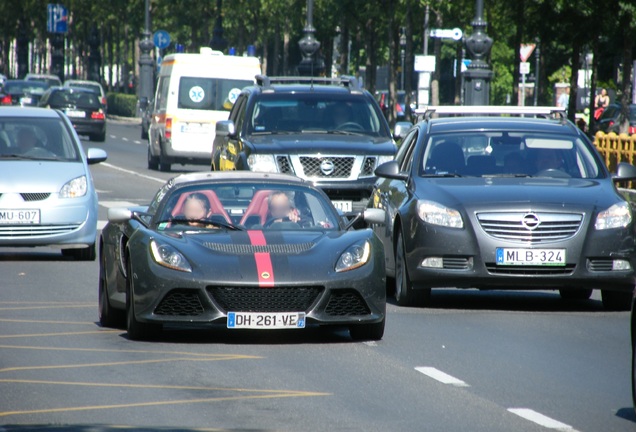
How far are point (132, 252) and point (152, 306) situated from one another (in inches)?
18.1

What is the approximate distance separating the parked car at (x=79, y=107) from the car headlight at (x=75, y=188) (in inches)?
1331

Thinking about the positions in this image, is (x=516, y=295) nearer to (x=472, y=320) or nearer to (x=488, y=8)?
(x=472, y=320)

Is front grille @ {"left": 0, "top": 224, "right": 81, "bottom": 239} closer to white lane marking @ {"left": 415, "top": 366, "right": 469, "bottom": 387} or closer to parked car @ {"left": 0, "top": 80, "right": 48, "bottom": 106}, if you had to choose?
white lane marking @ {"left": 415, "top": 366, "right": 469, "bottom": 387}

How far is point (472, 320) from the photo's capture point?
12539 millimetres

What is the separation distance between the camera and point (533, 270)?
42.1 ft

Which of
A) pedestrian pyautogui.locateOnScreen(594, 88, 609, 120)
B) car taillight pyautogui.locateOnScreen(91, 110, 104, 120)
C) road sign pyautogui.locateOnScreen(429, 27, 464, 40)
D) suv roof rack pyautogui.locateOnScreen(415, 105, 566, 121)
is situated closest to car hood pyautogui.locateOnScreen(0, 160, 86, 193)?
suv roof rack pyautogui.locateOnScreen(415, 105, 566, 121)

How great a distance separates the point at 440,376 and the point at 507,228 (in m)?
3.59

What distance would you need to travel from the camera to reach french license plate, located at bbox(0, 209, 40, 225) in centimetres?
1711

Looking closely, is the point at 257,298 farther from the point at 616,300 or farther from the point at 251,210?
the point at 616,300

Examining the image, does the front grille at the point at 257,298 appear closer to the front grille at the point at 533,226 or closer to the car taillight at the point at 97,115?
the front grille at the point at 533,226

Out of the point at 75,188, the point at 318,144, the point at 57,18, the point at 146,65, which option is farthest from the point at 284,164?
the point at 57,18

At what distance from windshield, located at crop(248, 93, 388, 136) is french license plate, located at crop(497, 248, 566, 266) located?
26.4 ft

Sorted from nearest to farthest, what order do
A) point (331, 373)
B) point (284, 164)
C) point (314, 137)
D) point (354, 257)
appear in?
point (331, 373), point (354, 257), point (284, 164), point (314, 137)

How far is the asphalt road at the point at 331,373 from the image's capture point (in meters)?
7.88
